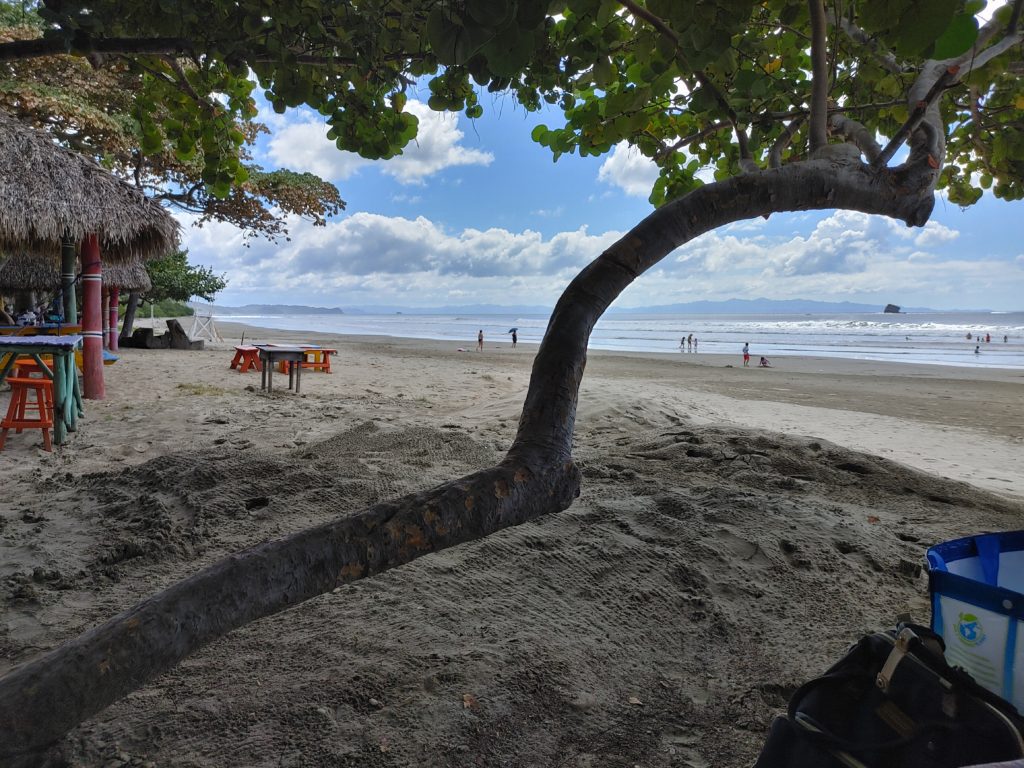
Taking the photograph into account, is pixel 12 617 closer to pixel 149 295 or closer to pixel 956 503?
pixel 956 503

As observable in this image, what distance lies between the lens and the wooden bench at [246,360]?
11.6 metres

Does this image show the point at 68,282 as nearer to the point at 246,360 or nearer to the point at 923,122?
the point at 246,360

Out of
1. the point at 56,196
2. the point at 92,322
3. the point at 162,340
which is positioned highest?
the point at 56,196

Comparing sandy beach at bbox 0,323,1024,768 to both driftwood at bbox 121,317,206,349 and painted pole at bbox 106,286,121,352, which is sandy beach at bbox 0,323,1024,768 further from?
driftwood at bbox 121,317,206,349

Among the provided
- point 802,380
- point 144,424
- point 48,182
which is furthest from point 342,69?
point 802,380

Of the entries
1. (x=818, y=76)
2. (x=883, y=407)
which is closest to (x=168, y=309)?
(x=883, y=407)

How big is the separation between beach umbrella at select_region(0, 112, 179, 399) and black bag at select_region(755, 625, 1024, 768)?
858 centimetres

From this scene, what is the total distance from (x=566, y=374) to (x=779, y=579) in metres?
1.59

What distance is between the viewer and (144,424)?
5.77 m

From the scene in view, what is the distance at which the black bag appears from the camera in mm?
942

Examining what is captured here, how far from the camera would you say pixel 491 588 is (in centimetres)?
228

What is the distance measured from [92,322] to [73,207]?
1.42 metres

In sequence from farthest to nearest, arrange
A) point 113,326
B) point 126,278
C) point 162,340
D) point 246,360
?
1. point 162,340
2. point 126,278
3. point 113,326
4. point 246,360

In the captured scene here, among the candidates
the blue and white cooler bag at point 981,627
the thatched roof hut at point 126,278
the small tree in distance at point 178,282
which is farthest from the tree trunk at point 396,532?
the small tree in distance at point 178,282
